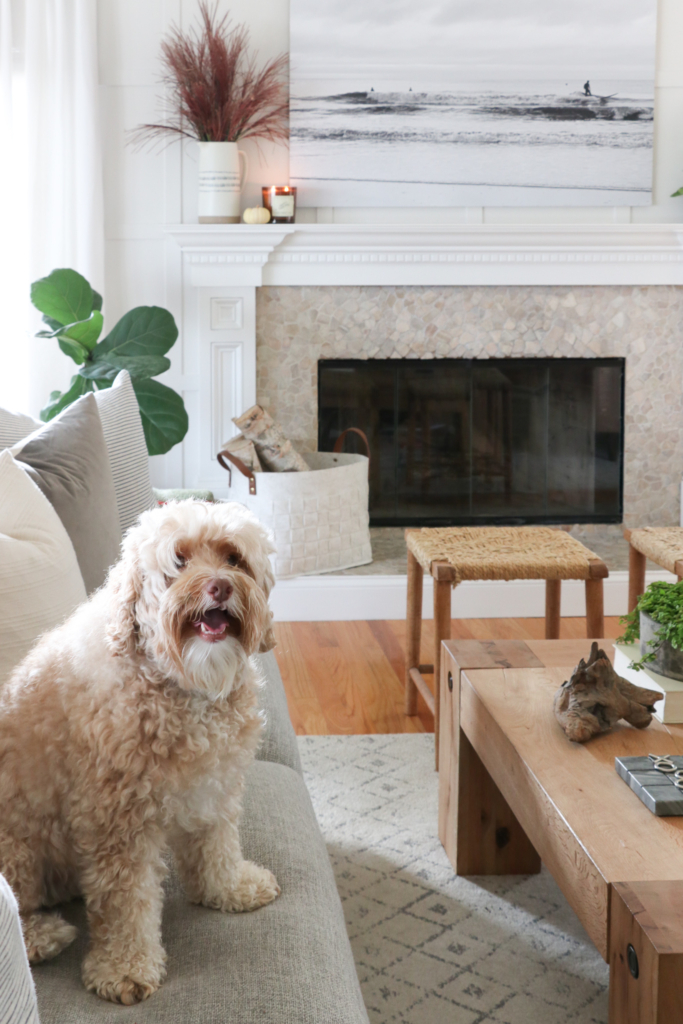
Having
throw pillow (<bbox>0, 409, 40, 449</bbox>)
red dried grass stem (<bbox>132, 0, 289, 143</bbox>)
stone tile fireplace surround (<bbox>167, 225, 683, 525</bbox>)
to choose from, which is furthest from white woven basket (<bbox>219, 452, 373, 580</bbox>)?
throw pillow (<bbox>0, 409, 40, 449</bbox>)

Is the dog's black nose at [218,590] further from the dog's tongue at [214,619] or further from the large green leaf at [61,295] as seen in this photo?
the large green leaf at [61,295]

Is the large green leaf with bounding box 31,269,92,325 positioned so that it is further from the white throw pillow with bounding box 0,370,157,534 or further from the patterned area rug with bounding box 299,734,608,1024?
the patterned area rug with bounding box 299,734,608,1024

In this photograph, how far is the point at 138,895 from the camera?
1099 mm

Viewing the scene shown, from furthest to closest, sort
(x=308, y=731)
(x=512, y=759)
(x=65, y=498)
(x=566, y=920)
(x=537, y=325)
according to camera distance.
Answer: (x=537, y=325) < (x=308, y=731) < (x=566, y=920) < (x=65, y=498) < (x=512, y=759)

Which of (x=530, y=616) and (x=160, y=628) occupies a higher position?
(x=160, y=628)

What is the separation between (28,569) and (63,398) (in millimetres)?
2227

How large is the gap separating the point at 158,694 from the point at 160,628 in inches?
3.9

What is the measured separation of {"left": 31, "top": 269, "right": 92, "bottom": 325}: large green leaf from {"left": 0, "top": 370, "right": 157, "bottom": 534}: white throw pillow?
122cm

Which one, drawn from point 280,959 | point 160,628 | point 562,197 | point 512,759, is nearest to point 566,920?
point 512,759

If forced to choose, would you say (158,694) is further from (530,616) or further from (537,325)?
(537,325)

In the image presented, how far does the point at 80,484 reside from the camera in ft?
5.76

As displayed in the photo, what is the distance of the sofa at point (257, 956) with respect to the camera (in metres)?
1.03

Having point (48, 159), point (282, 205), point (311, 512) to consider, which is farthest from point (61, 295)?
point (311, 512)

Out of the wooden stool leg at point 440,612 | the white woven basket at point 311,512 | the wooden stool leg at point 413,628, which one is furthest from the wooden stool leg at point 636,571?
the white woven basket at point 311,512
